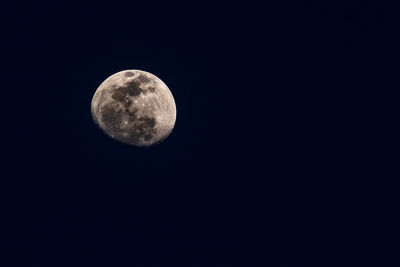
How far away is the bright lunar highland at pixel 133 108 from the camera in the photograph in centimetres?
796

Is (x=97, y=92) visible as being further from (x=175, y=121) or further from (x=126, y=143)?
(x=175, y=121)

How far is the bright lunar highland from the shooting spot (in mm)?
7961

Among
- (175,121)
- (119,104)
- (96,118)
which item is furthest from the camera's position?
(175,121)

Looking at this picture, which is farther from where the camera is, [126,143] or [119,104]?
[126,143]

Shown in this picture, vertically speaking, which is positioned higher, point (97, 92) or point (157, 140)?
point (97, 92)

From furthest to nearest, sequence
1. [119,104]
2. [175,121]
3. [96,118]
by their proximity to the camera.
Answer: [175,121], [96,118], [119,104]

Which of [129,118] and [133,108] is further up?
[133,108]

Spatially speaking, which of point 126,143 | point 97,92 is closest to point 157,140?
point 126,143

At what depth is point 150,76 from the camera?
8.74m

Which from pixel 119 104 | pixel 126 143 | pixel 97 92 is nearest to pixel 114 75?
pixel 97 92

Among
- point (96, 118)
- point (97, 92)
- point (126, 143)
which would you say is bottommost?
point (126, 143)

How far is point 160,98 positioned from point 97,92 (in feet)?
6.70

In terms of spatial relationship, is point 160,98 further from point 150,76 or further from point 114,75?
point 114,75

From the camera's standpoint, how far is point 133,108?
7.93 meters
